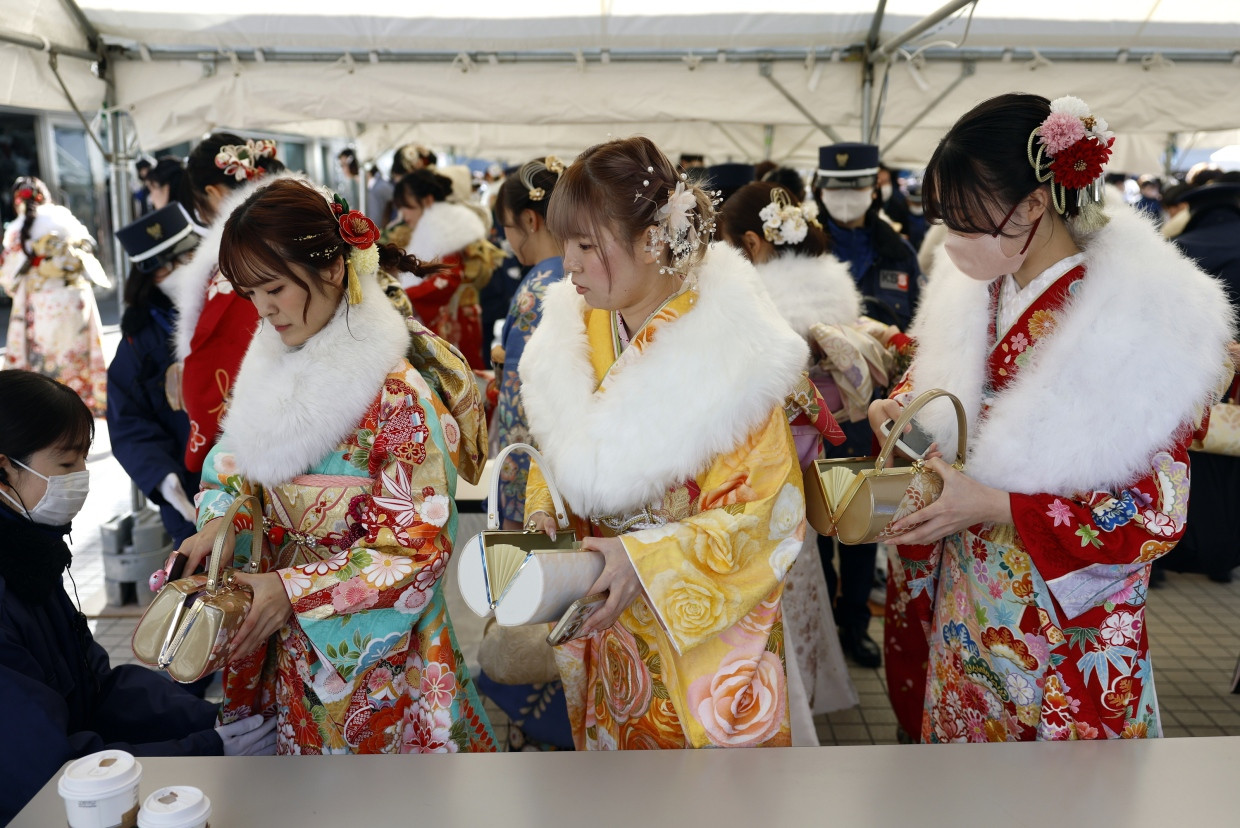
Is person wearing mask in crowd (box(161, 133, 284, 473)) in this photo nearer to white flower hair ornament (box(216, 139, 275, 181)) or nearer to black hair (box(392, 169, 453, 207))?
white flower hair ornament (box(216, 139, 275, 181))

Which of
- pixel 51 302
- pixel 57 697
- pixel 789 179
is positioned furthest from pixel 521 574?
pixel 51 302

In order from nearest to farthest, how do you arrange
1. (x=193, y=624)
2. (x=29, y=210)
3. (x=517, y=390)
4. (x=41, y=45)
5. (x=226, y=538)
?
1. (x=193, y=624)
2. (x=226, y=538)
3. (x=517, y=390)
4. (x=41, y=45)
5. (x=29, y=210)

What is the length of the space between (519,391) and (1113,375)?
60.1 inches

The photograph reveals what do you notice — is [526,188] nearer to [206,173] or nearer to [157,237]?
[206,173]

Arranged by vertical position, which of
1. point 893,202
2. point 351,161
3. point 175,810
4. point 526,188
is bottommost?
point 351,161

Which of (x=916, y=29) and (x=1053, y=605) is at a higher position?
(x=916, y=29)

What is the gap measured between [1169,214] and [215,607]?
16.4 ft

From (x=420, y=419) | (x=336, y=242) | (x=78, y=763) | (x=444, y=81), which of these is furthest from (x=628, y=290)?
(x=444, y=81)

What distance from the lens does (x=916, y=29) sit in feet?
12.0

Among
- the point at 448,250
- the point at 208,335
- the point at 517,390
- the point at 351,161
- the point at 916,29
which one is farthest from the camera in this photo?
the point at 351,161

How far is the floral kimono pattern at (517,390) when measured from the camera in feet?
9.10

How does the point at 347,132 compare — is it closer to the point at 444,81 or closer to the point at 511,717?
the point at 444,81

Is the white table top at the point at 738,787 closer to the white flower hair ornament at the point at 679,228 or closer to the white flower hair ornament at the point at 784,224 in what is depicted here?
the white flower hair ornament at the point at 679,228

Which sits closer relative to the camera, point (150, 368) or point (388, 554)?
point (388, 554)
